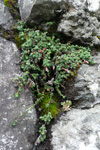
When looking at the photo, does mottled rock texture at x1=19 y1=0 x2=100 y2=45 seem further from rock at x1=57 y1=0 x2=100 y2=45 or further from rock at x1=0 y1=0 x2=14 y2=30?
rock at x1=0 y1=0 x2=14 y2=30

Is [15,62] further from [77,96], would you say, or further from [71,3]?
[71,3]

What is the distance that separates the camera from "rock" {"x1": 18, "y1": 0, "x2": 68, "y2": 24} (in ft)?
11.4

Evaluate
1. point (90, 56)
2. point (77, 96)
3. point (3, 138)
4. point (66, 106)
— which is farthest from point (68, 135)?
point (90, 56)

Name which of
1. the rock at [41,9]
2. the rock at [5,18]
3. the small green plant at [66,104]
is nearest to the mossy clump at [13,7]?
the rock at [5,18]

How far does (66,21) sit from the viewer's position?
357 cm

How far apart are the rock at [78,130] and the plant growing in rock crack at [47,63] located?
1.07ft

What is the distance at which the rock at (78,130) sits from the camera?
2.48m

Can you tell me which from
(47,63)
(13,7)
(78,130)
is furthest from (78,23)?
(78,130)

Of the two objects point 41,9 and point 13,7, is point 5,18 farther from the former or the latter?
point 41,9

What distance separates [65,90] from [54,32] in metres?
1.59

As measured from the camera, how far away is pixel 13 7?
4.14 m

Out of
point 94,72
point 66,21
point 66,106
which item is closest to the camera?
point 66,106

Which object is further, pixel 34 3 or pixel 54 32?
pixel 54 32

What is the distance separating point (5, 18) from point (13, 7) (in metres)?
0.50
